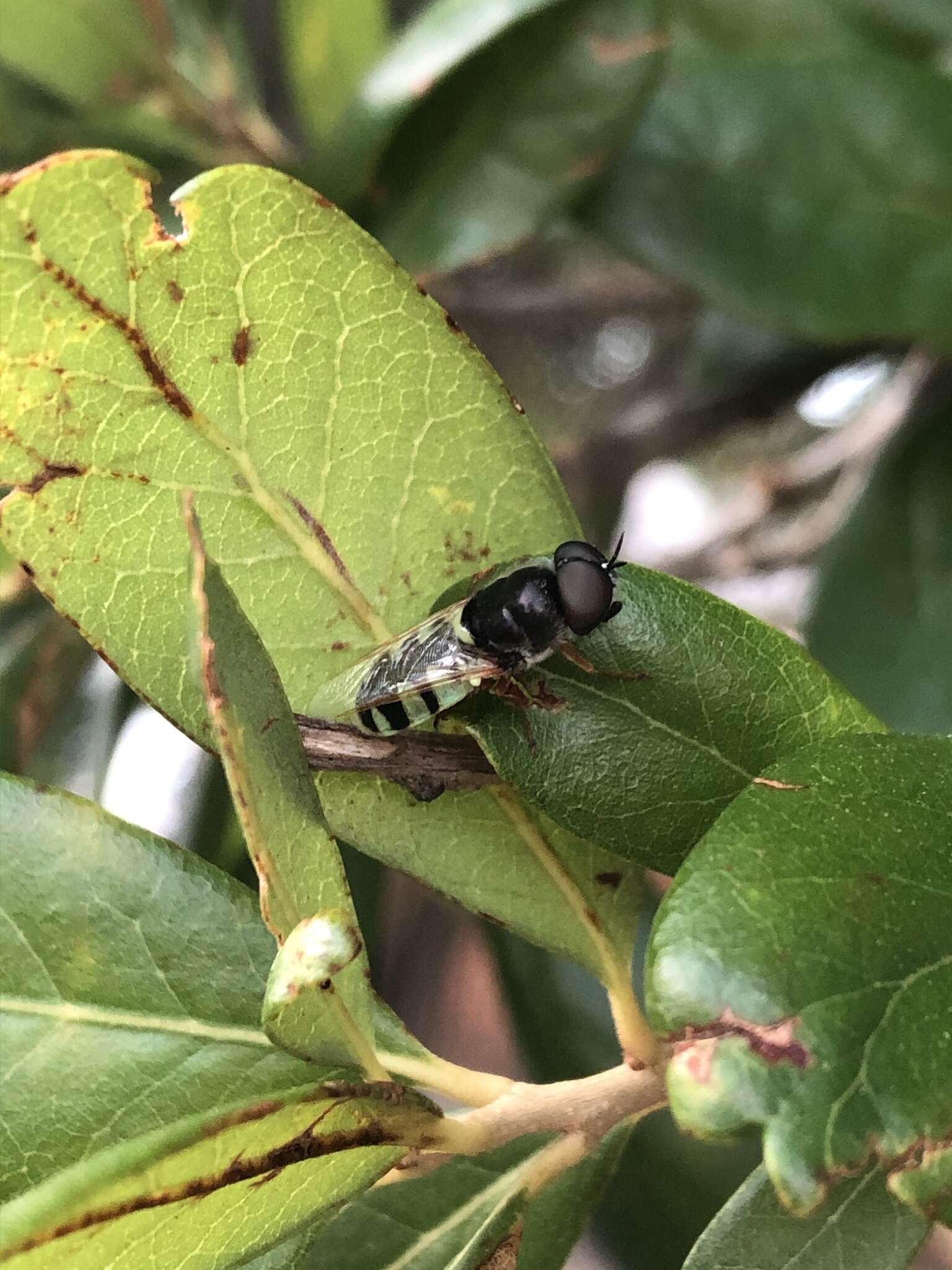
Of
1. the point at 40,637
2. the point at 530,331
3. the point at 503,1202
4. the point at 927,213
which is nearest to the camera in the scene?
the point at 503,1202

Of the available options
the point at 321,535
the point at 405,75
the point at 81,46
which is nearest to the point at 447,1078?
the point at 321,535

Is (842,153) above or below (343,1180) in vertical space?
above

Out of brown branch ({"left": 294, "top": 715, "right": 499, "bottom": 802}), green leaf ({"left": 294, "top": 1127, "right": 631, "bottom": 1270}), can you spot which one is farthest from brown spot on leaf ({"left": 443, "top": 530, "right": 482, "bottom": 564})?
green leaf ({"left": 294, "top": 1127, "right": 631, "bottom": 1270})

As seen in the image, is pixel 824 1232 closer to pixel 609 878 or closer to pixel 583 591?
pixel 609 878

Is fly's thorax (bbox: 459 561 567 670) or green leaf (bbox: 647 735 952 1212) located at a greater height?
fly's thorax (bbox: 459 561 567 670)

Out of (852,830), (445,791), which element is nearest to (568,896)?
(445,791)

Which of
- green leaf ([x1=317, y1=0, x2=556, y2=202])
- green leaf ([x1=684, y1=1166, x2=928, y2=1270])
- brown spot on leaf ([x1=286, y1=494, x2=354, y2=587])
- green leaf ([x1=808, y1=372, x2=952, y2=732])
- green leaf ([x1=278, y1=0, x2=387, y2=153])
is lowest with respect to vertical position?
green leaf ([x1=808, y1=372, x2=952, y2=732])

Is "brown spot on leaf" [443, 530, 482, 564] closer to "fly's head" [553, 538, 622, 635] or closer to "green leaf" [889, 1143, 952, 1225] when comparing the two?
"fly's head" [553, 538, 622, 635]

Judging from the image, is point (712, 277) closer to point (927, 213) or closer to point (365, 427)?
point (927, 213)

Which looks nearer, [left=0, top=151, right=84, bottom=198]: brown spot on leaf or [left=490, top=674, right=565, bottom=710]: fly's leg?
[left=0, top=151, right=84, bottom=198]: brown spot on leaf
